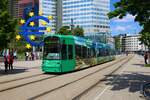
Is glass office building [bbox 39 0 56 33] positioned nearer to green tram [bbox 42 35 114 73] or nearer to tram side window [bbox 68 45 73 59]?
green tram [bbox 42 35 114 73]

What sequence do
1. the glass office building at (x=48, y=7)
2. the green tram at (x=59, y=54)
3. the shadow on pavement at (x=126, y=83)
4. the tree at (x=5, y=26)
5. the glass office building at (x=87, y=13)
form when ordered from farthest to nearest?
the glass office building at (x=87, y=13) → the glass office building at (x=48, y=7) → the tree at (x=5, y=26) → the green tram at (x=59, y=54) → the shadow on pavement at (x=126, y=83)

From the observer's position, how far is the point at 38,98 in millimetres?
12727

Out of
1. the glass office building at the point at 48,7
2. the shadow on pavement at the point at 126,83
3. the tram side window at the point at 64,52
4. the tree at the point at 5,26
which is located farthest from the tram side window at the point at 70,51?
the glass office building at the point at 48,7

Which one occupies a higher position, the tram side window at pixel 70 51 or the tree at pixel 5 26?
the tree at pixel 5 26

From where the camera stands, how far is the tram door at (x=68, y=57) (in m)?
25.3

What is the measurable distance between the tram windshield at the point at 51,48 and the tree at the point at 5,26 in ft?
9.73

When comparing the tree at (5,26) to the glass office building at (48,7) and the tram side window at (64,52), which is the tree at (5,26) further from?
the glass office building at (48,7)

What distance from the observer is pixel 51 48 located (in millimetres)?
25281

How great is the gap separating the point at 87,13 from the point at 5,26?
153m

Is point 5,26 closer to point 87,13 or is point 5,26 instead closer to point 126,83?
point 126,83

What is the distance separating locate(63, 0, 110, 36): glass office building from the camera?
6924 inches

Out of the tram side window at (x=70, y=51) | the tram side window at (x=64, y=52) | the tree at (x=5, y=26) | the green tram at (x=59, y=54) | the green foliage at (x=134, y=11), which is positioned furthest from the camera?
the tram side window at (x=70, y=51)

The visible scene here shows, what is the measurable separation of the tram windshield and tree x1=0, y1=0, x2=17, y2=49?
2.97 meters

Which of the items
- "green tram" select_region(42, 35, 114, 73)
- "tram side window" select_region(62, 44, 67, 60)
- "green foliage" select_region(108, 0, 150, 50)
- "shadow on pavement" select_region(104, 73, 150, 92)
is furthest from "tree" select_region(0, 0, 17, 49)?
"green foliage" select_region(108, 0, 150, 50)
